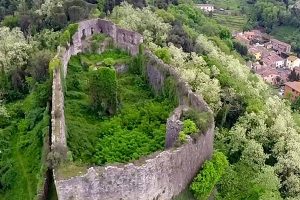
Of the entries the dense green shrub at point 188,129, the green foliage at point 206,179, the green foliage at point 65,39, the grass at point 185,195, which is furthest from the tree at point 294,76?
the grass at point 185,195

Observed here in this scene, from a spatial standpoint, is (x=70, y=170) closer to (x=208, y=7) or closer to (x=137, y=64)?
(x=137, y=64)

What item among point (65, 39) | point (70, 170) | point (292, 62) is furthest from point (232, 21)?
point (70, 170)

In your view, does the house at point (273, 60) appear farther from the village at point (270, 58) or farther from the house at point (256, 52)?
the house at point (256, 52)

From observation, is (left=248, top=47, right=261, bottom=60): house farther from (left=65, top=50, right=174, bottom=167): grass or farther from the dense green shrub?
the dense green shrub

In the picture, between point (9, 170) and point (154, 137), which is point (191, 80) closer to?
point (154, 137)

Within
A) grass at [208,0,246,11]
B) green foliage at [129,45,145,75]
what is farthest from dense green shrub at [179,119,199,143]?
grass at [208,0,246,11]

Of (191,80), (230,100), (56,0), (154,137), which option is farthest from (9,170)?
(56,0)
